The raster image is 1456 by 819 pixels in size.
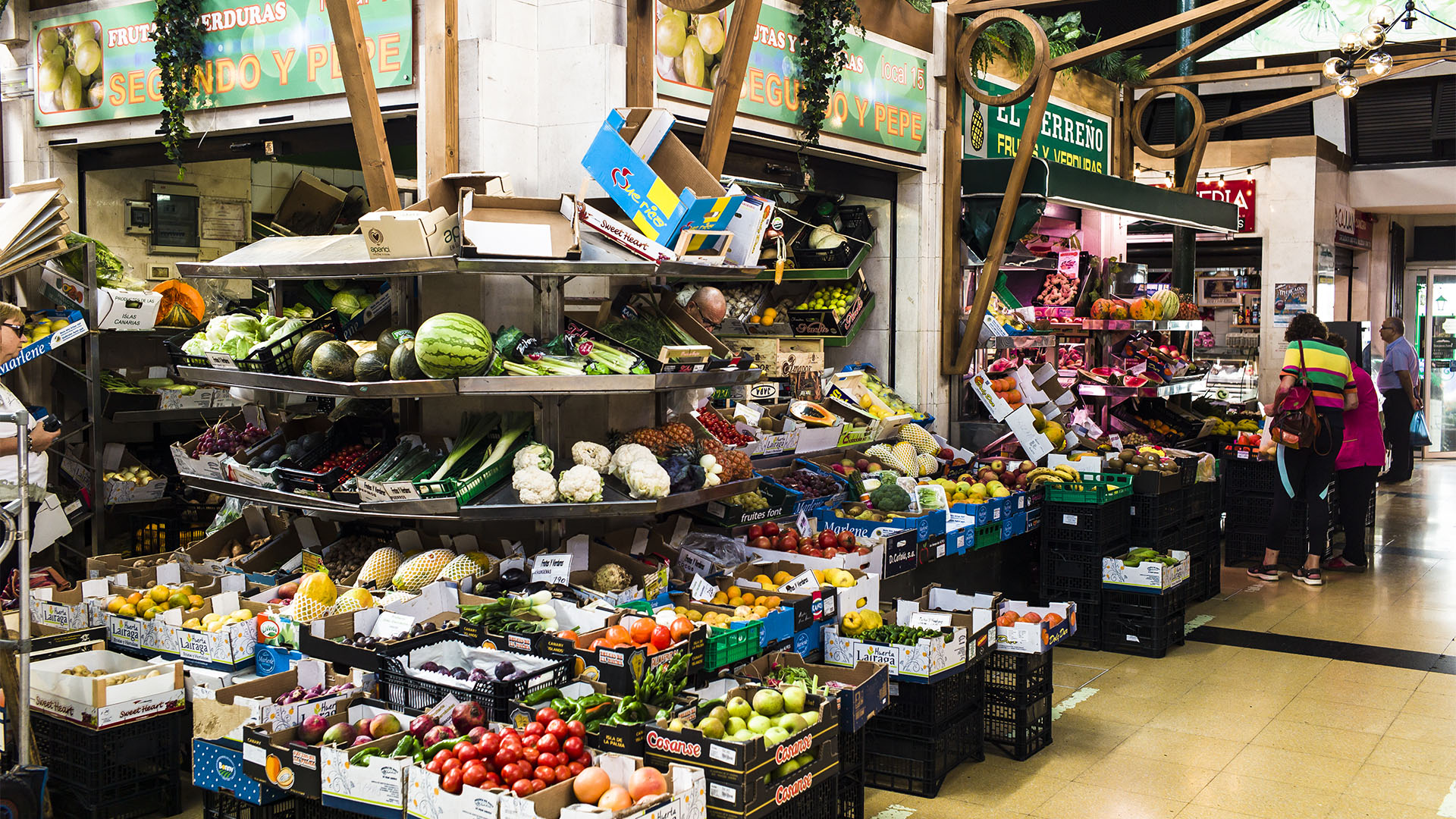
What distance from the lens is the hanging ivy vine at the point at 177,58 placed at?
5.93 meters

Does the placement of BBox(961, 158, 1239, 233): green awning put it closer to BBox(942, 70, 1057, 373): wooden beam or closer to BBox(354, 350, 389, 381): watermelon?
BBox(942, 70, 1057, 373): wooden beam

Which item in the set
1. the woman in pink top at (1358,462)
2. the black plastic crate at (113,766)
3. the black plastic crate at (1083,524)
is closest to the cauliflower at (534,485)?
the black plastic crate at (113,766)

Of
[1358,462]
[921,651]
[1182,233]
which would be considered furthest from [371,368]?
[1182,233]

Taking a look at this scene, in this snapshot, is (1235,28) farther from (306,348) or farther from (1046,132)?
(306,348)

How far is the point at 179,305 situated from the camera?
718cm

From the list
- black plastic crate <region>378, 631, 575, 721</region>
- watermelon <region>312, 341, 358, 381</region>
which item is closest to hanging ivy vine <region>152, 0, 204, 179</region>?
watermelon <region>312, 341, 358, 381</region>

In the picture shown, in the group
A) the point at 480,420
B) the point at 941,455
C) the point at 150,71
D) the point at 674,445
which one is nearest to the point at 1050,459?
the point at 941,455

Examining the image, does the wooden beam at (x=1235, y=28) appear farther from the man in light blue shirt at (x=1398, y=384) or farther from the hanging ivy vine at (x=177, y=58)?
the hanging ivy vine at (x=177, y=58)

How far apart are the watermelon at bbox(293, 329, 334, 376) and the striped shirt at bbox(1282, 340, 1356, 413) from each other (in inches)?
246

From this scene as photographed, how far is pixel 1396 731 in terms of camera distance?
17.1 ft

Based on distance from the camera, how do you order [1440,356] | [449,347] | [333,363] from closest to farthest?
[449,347] < [333,363] < [1440,356]

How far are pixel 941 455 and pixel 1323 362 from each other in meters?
2.69

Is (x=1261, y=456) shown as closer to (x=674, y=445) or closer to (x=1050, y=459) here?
(x=1050, y=459)

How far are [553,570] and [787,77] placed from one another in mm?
3370
